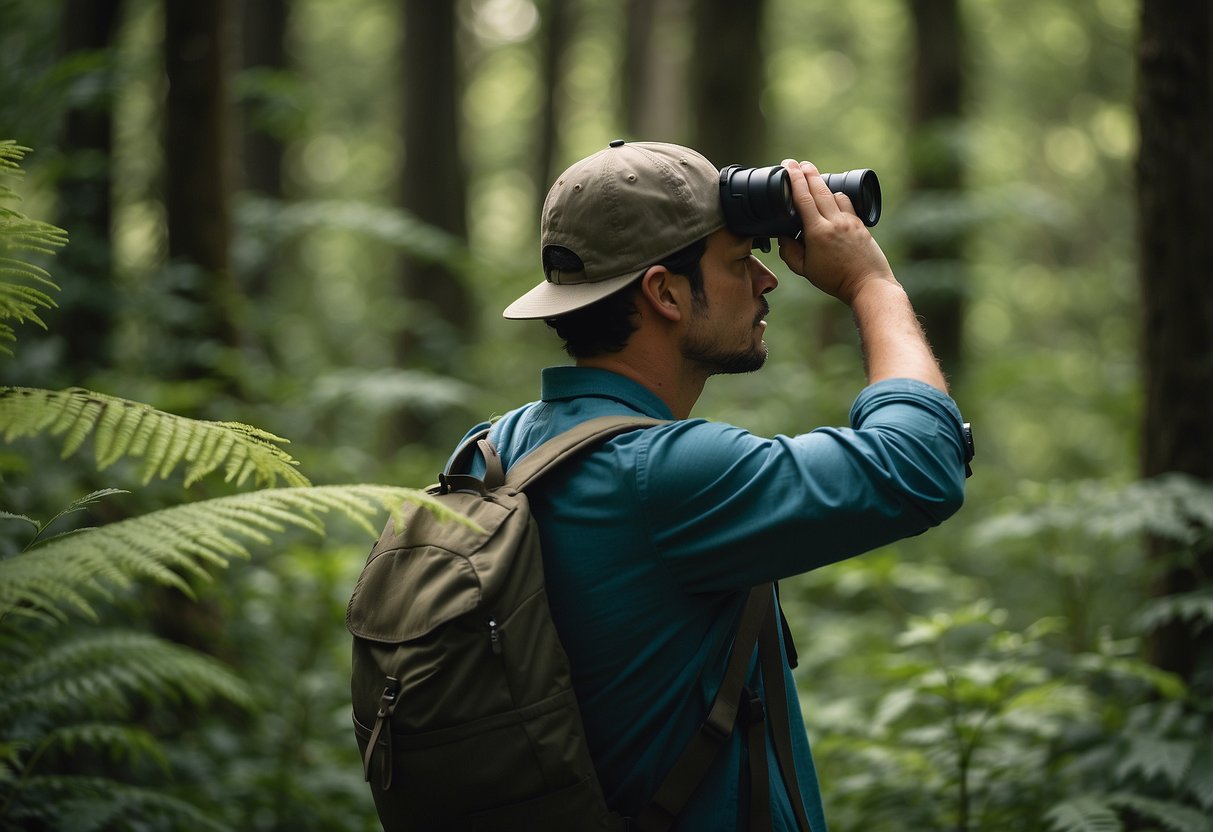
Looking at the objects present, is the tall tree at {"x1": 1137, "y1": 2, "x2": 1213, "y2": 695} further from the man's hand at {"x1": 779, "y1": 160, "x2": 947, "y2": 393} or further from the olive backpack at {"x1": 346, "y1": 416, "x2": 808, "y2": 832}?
the olive backpack at {"x1": 346, "y1": 416, "x2": 808, "y2": 832}

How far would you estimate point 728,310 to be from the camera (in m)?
2.22

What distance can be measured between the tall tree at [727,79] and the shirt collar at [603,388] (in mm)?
6572

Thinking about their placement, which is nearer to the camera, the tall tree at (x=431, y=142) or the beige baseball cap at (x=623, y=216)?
the beige baseball cap at (x=623, y=216)

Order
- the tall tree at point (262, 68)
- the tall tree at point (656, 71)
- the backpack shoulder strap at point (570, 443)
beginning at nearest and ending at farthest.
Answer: the backpack shoulder strap at point (570, 443) → the tall tree at point (262, 68) → the tall tree at point (656, 71)

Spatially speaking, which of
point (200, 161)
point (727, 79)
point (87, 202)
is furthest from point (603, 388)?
point (727, 79)

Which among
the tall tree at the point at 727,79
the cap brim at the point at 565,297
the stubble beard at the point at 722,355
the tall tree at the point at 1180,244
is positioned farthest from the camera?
the tall tree at the point at 727,79

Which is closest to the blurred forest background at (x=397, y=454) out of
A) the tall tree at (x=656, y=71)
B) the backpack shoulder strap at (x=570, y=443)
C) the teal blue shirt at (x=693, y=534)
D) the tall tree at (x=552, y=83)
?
the backpack shoulder strap at (x=570, y=443)

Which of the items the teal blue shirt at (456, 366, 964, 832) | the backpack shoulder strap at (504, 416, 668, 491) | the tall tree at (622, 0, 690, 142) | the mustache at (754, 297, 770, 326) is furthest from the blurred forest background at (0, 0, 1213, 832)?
the tall tree at (622, 0, 690, 142)

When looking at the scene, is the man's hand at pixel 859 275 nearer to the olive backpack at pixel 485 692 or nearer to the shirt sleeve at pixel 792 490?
the shirt sleeve at pixel 792 490

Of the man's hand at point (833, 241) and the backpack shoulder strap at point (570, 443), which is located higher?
the man's hand at point (833, 241)

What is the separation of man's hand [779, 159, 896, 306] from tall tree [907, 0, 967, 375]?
6268 mm

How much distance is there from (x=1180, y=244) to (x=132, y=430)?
4.00 metres

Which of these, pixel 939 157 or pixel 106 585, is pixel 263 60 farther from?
pixel 106 585

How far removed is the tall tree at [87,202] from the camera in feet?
19.3
